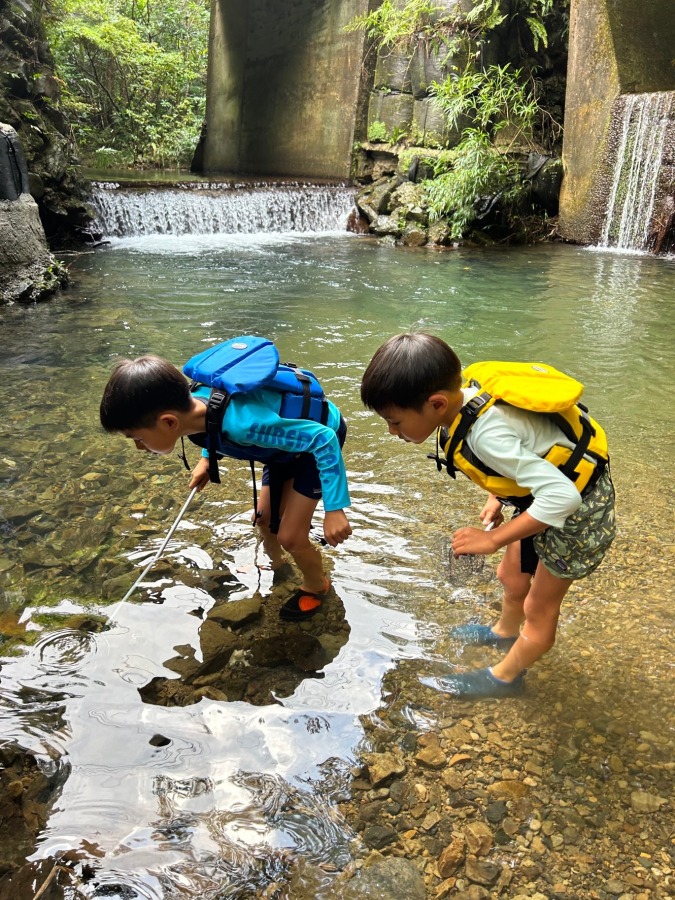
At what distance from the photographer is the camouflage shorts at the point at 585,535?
1810 millimetres

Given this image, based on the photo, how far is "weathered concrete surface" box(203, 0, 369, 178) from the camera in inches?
597

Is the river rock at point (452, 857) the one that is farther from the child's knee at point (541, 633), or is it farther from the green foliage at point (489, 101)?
the green foliage at point (489, 101)

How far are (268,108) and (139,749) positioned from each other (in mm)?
19050

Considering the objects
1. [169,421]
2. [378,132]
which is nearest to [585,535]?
[169,421]

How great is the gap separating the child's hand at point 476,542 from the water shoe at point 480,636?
0.64 meters

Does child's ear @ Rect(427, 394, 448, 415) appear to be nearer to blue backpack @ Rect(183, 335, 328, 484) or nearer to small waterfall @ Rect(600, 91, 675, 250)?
blue backpack @ Rect(183, 335, 328, 484)

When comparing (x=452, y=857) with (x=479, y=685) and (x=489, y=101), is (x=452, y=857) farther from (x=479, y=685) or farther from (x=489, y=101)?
(x=489, y=101)

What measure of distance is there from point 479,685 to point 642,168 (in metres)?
11.4

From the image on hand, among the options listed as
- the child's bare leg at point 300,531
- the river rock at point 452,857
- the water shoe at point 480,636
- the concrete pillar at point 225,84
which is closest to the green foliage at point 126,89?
the concrete pillar at point 225,84

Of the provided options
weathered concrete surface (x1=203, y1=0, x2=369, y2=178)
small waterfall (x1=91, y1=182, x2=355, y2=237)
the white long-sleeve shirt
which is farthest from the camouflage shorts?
weathered concrete surface (x1=203, y1=0, x2=369, y2=178)

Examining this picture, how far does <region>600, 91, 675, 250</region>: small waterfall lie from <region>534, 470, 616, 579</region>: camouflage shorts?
10758 millimetres

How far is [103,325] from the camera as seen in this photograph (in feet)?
20.9

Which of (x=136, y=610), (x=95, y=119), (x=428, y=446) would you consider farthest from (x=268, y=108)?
(x=136, y=610)

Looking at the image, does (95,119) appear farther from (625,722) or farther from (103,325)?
(625,722)
